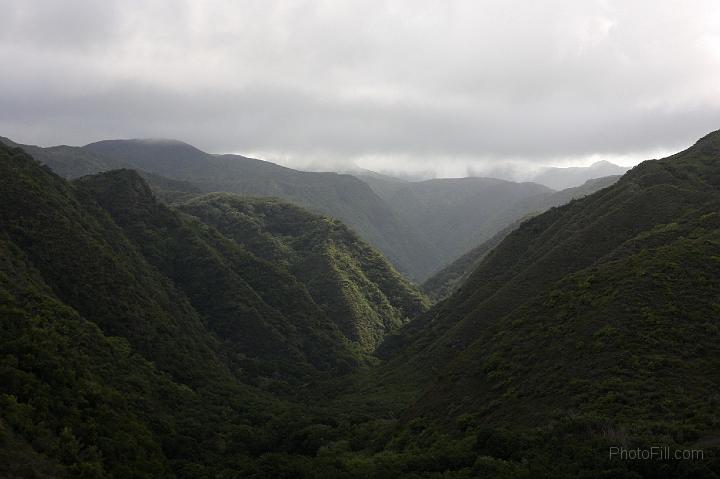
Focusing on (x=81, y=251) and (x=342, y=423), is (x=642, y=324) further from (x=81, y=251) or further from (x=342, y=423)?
(x=81, y=251)

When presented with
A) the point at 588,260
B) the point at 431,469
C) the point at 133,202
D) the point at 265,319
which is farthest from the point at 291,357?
the point at 431,469

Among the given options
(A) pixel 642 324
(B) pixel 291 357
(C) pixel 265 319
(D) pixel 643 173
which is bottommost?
(B) pixel 291 357

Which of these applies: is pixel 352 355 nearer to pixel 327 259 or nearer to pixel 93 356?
pixel 327 259

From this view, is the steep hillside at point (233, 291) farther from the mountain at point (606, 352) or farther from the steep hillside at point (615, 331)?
the steep hillside at point (615, 331)

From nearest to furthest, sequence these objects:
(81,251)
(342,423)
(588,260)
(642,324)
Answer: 1. (642,324)
2. (342,423)
3. (588,260)
4. (81,251)

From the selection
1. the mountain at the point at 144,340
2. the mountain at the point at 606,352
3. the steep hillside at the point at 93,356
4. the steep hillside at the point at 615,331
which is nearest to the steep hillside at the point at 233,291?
the mountain at the point at 144,340

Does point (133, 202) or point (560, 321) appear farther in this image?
point (133, 202)

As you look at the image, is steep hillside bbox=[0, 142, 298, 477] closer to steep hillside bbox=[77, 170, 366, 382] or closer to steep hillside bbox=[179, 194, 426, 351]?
steep hillside bbox=[77, 170, 366, 382]

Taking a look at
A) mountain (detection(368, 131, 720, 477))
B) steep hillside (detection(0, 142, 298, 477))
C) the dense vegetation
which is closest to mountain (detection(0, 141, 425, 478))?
steep hillside (detection(0, 142, 298, 477))
